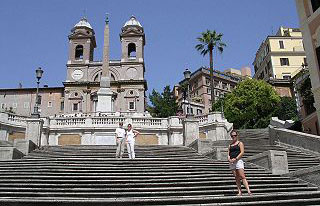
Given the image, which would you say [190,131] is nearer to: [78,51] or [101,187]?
[101,187]

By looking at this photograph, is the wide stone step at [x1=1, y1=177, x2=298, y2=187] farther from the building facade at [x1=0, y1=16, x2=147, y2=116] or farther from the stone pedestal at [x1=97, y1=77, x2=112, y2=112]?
the building facade at [x1=0, y1=16, x2=147, y2=116]

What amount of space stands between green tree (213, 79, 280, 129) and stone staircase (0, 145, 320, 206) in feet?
104

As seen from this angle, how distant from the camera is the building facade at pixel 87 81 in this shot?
70.9 m

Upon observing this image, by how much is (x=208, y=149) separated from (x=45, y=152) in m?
8.79

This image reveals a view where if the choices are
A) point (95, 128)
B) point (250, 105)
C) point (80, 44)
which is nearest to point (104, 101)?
point (95, 128)

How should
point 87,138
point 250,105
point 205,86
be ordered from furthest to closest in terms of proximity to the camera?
point 205,86
point 250,105
point 87,138

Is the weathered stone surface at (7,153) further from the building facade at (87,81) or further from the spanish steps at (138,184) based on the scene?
the building facade at (87,81)

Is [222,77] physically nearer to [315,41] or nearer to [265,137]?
[265,137]

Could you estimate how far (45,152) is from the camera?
18.3m

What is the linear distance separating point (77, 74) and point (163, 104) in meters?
23.4

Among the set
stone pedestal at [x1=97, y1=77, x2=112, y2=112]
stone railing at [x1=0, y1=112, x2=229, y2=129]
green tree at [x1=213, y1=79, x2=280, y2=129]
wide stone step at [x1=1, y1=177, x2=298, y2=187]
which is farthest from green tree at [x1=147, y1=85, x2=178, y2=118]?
wide stone step at [x1=1, y1=177, x2=298, y2=187]

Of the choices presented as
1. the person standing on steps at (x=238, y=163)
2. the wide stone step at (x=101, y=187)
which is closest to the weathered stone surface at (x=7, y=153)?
the wide stone step at (x=101, y=187)

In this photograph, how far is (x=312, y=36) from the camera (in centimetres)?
1725

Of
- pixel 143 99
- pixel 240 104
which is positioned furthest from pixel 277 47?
pixel 143 99
